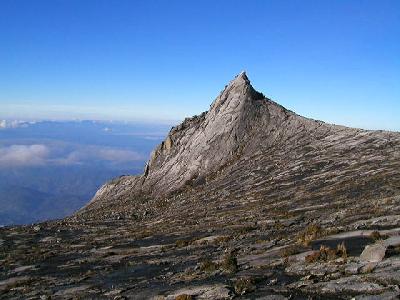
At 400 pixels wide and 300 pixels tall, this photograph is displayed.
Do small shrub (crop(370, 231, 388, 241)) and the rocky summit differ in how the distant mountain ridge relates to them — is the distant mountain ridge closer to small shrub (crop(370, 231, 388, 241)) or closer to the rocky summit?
the rocky summit

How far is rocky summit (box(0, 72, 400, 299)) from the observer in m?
20.0

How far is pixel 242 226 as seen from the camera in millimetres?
35438

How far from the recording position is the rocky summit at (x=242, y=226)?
20.0 m

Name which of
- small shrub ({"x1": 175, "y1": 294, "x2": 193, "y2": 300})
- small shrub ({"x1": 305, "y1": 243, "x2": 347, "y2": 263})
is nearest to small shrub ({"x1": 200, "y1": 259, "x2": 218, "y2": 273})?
small shrub ({"x1": 175, "y1": 294, "x2": 193, "y2": 300})

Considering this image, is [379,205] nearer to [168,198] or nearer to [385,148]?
[385,148]

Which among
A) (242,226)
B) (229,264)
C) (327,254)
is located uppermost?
(327,254)

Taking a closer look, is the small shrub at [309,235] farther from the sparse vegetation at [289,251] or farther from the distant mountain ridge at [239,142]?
the distant mountain ridge at [239,142]

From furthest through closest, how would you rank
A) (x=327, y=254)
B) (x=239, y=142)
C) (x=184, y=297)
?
(x=239, y=142)
(x=327, y=254)
(x=184, y=297)

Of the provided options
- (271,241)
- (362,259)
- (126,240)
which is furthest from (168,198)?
(362,259)

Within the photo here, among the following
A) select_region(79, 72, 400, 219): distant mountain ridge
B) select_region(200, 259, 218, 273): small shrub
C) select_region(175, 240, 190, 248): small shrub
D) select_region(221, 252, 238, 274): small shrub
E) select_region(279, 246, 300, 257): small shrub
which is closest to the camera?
select_region(221, 252, 238, 274): small shrub

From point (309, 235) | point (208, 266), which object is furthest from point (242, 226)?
point (208, 266)

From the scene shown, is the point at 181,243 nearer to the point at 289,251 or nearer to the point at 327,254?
the point at 289,251

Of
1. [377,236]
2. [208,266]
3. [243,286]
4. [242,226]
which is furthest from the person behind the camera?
[242,226]

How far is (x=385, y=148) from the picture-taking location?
54.3 meters
